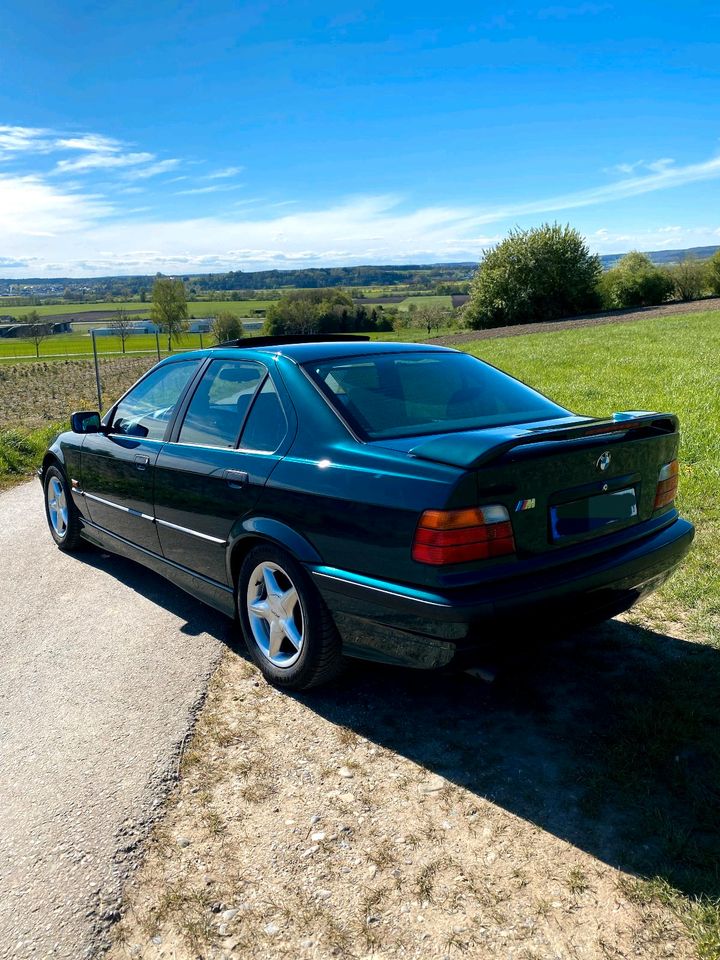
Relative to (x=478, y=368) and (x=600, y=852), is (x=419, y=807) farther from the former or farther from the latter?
(x=478, y=368)

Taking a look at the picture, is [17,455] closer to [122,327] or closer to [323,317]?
[122,327]

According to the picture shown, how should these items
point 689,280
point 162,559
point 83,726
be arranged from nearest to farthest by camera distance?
1. point 83,726
2. point 162,559
3. point 689,280

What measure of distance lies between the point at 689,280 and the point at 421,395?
2554 inches

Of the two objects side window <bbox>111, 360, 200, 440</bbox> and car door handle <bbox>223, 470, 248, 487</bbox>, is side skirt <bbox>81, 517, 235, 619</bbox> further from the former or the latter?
side window <bbox>111, 360, 200, 440</bbox>

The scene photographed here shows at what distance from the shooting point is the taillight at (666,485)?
3418 mm

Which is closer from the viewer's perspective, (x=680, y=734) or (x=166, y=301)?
(x=680, y=734)

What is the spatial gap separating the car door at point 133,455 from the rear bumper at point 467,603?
1723mm

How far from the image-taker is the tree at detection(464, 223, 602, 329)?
49.9 m

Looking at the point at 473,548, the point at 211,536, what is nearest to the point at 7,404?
the point at 211,536

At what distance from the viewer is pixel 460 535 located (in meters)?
2.67

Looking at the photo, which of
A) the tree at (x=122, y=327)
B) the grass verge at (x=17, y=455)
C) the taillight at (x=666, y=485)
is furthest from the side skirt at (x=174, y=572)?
the tree at (x=122, y=327)

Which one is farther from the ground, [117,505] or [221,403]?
[221,403]

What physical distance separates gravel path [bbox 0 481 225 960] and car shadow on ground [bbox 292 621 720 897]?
0.80 meters

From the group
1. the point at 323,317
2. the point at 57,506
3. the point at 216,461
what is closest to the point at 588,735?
the point at 216,461
